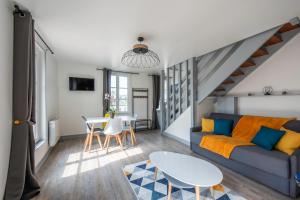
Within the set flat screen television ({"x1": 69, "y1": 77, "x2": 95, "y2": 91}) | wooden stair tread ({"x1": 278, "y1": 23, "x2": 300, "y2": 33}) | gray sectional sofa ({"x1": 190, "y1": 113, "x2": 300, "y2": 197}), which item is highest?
wooden stair tread ({"x1": 278, "y1": 23, "x2": 300, "y2": 33})

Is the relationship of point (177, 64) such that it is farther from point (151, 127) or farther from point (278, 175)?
point (278, 175)

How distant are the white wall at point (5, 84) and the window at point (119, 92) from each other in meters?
3.39

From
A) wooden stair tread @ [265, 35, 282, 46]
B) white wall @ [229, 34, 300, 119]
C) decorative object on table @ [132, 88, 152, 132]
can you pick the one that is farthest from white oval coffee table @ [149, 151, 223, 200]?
decorative object on table @ [132, 88, 152, 132]

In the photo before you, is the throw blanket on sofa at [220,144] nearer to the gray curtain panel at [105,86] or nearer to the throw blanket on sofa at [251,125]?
the throw blanket on sofa at [251,125]

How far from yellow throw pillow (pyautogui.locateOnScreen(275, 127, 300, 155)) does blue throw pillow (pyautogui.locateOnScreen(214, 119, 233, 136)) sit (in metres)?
0.92

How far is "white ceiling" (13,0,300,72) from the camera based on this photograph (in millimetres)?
1649

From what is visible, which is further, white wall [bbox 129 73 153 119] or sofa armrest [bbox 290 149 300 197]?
white wall [bbox 129 73 153 119]

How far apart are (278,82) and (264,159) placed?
5.27 feet

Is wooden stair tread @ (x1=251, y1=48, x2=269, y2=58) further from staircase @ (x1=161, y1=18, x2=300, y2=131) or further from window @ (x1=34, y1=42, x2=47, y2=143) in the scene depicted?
window @ (x1=34, y1=42, x2=47, y2=143)

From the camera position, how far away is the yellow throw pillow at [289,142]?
192 cm

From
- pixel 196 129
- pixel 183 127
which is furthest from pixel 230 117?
pixel 183 127

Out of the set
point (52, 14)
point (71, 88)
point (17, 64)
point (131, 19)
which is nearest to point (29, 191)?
point (17, 64)

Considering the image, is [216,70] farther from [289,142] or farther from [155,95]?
[155,95]

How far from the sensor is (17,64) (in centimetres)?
170
